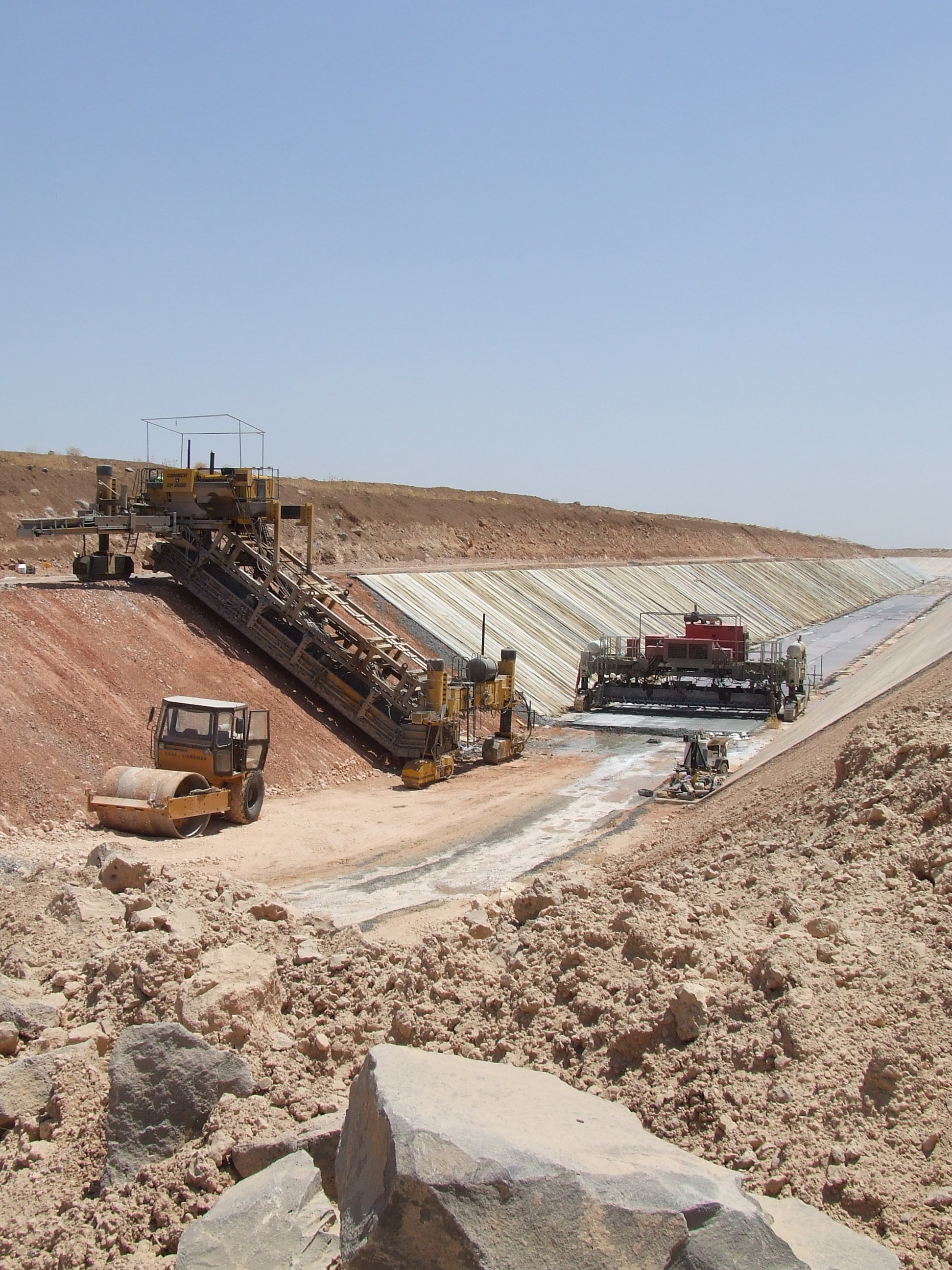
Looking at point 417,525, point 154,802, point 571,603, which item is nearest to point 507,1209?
point 154,802

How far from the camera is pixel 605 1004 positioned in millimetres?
7621

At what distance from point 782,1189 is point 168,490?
25013mm

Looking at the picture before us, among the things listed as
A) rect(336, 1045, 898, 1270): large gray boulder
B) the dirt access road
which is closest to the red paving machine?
the dirt access road

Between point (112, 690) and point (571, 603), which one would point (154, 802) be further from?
point (571, 603)

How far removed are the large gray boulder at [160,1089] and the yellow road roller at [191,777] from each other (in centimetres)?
992

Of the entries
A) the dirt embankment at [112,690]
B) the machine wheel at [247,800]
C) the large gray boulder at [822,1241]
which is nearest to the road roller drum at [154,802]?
the machine wheel at [247,800]

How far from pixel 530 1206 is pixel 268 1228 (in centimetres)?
181

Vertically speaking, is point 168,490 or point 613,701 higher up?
point 168,490

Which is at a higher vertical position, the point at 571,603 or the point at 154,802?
the point at 571,603

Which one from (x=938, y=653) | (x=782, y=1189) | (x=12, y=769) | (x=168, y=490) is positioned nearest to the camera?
(x=782, y=1189)

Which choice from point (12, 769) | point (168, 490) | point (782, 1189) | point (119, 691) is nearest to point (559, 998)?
point (782, 1189)

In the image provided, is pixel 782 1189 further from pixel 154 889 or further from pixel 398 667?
pixel 398 667

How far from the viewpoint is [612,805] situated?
21.5m

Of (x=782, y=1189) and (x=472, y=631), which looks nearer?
(x=782, y=1189)
